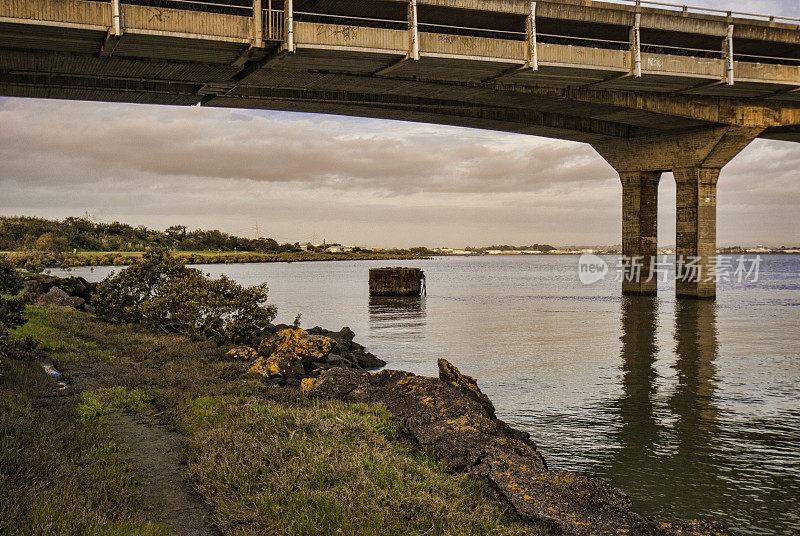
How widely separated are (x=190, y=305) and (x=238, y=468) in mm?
14019

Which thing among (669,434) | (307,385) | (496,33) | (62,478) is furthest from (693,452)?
(496,33)

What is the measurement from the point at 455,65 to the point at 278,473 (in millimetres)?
24936

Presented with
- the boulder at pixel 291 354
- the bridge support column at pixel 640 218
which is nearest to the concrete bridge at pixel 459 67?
the bridge support column at pixel 640 218

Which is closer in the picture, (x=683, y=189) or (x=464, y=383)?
(x=464, y=383)

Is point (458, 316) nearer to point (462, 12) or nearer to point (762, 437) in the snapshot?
point (462, 12)

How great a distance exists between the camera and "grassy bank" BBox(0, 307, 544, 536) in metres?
5.60

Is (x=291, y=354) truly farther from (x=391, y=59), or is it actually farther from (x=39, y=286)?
(x=39, y=286)

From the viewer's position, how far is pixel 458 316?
36.0 m

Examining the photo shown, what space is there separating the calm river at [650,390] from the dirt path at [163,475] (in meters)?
5.32

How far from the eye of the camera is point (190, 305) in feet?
65.3

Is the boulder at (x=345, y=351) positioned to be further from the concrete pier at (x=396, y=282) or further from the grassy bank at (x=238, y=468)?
the concrete pier at (x=396, y=282)

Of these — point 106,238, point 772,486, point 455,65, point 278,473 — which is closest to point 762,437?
point 772,486

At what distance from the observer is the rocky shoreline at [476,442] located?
6047 millimetres

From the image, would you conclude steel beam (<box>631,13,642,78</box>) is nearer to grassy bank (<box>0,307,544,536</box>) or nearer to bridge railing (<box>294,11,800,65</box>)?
bridge railing (<box>294,11,800,65</box>)
